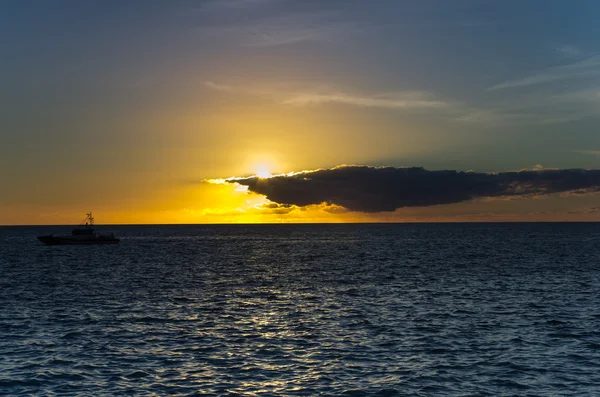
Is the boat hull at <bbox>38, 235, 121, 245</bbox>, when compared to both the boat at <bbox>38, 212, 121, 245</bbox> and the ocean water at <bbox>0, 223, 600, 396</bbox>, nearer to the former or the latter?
the boat at <bbox>38, 212, 121, 245</bbox>

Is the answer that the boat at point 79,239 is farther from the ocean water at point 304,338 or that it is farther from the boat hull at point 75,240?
the ocean water at point 304,338

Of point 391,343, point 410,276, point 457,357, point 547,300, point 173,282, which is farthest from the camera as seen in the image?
point 410,276

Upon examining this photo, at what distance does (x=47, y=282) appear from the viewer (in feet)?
251

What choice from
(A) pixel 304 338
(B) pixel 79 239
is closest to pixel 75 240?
(B) pixel 79 239

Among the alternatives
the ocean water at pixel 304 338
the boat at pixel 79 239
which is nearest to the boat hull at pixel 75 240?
the boat at pixel 79 239

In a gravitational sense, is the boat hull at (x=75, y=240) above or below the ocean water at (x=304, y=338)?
above

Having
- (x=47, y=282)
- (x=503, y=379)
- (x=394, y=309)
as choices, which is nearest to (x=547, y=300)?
(x=394, y=309)

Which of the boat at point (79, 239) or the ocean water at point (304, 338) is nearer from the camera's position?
the ocean water at point (304, 338)

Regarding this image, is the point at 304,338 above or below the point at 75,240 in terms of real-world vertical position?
below

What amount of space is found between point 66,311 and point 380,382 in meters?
32.6

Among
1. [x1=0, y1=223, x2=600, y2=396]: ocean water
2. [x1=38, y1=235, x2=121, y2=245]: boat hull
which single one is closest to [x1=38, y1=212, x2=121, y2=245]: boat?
[x1=38, y1=235, x2=121, y2=245]: boat hull

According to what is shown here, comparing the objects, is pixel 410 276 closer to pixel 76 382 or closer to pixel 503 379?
pixel 503 379

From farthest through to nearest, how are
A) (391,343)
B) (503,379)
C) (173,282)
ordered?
(173,282)
(391,343)
(503,379)

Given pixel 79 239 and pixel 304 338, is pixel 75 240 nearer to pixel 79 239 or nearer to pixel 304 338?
pixel 79 239
